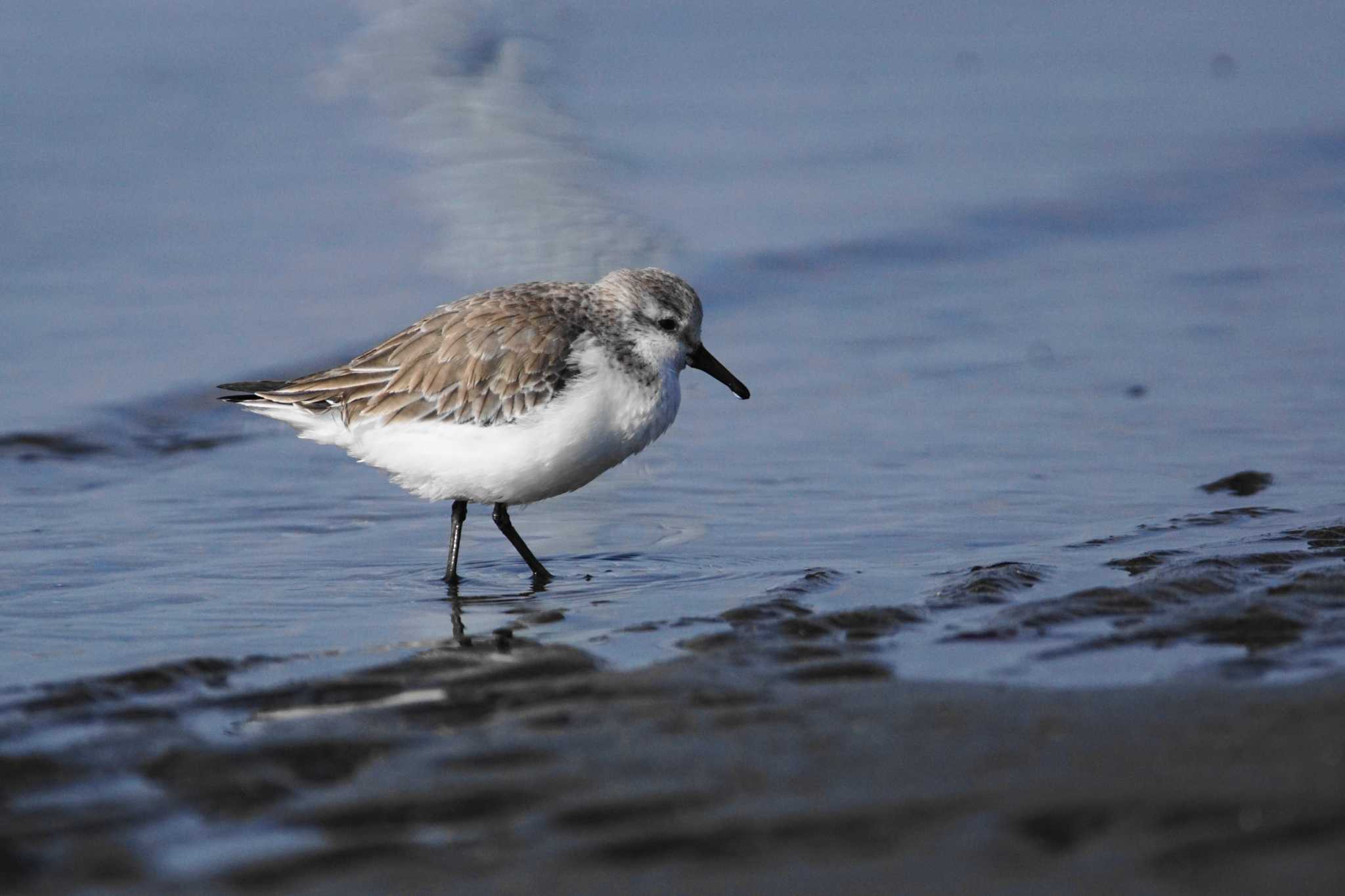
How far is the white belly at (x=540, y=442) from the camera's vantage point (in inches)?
294

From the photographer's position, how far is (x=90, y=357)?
1212 centimetres

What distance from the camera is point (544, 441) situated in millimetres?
7457

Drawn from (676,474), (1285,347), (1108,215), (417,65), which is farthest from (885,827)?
(1108,215)

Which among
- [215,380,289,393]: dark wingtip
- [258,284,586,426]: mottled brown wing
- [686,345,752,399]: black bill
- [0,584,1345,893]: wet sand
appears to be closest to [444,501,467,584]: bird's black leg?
[258,284,586,426]: mottled brown wing

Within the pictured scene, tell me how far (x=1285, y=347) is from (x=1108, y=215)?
423 cm

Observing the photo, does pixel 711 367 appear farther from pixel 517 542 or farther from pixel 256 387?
pixel 256 387

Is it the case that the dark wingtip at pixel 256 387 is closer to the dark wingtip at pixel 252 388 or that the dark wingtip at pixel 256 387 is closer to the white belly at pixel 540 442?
the dark wingtip at pixel 252 388

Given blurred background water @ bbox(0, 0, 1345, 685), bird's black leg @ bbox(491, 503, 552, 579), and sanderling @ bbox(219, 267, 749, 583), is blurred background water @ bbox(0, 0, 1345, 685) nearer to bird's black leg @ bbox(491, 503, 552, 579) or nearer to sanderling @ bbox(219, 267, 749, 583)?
bird's black leg @ bbox(491, 503, 552, 579)

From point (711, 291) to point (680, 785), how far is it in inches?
372

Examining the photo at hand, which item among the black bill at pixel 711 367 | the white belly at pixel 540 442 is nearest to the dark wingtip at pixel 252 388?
the white belly at pixel 540 442

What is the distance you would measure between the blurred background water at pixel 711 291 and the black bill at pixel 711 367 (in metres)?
0.73

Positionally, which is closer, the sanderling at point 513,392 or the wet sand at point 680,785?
the wet sand at point 680,785

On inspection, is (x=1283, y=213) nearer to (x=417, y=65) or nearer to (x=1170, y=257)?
(x=1170, y=257)

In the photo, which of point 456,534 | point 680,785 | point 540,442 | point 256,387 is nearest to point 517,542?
point 456,534
